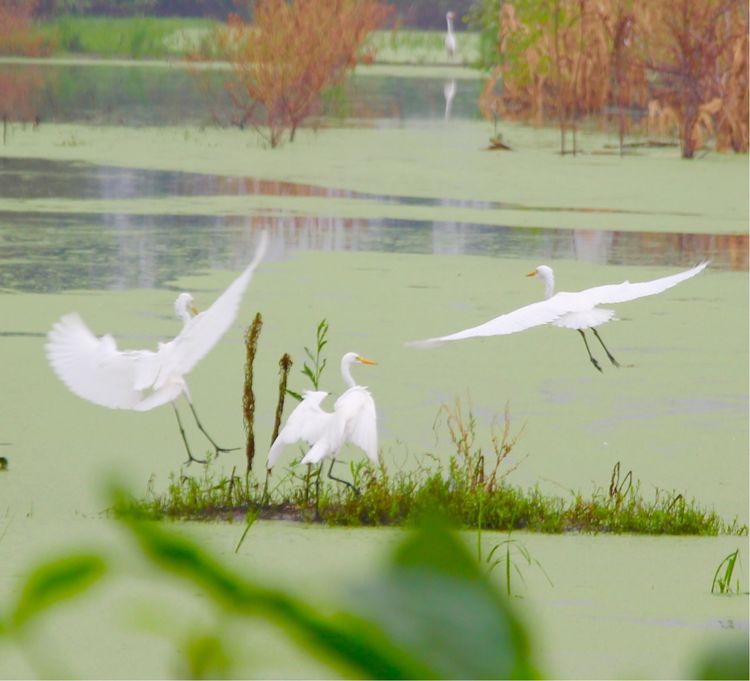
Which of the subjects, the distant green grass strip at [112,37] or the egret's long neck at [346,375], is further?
the distant green grass strip at [112,37]

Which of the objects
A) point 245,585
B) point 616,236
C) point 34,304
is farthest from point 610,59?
point 245,585

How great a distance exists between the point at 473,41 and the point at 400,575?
29542 millimetres

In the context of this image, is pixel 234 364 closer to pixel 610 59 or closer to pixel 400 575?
pixel 400 575

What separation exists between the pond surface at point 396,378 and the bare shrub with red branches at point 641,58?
2459 millimetres

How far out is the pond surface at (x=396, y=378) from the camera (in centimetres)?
286

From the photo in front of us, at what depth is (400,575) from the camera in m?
0.25

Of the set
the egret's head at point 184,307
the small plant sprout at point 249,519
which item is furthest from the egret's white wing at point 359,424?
the egret's head at point 184,307

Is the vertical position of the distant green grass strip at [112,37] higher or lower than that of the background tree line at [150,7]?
lower

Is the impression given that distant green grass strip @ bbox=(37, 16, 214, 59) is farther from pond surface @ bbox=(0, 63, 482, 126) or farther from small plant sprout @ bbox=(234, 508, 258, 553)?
small plant sprout @ bbox=(234, 508, 258, 553)

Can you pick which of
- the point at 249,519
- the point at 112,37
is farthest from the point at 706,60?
the point at 112,37

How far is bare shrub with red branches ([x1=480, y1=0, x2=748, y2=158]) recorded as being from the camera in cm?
1145

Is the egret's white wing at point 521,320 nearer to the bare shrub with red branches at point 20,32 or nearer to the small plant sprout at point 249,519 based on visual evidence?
the small plant sprout at point 249,519

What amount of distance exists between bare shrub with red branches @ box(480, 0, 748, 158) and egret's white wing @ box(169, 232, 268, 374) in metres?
8.26

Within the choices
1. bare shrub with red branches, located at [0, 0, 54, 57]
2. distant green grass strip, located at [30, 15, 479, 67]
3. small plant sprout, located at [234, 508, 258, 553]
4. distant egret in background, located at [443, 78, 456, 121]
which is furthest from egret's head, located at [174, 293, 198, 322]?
distant green grass strip, located at [30, 15, 479, 67]
